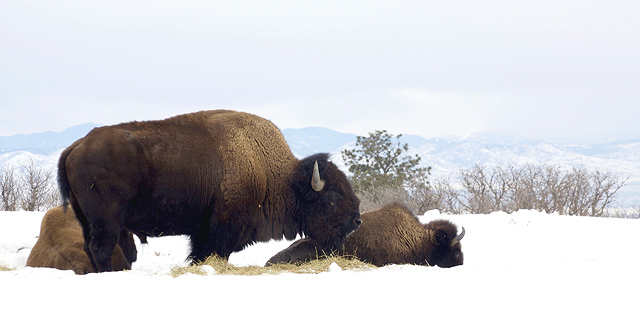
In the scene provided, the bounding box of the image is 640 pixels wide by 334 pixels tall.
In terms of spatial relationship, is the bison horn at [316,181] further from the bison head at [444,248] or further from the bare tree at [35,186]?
the bare tree at [35,186]

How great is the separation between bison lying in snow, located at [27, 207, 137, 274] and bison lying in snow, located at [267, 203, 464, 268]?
7.01 ft

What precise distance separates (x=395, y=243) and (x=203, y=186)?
3.21m

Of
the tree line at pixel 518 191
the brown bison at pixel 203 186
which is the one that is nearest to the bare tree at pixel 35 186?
the tree line at pixel 518 191

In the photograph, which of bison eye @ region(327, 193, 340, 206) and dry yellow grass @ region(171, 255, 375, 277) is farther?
bison eye @ region(327, 193, 340, 206)

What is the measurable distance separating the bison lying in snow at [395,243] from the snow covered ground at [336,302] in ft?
6.61

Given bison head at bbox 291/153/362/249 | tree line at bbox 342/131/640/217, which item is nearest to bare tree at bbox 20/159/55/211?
tree line at bbox 342/131/640/217

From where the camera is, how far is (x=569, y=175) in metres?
24.8

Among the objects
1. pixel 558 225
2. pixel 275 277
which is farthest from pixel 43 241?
pixel 558 225

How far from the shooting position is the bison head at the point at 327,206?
26.9 ft

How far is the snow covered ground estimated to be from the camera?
4.36 m

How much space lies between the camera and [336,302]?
4.86 meters

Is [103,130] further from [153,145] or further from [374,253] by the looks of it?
[374,253]

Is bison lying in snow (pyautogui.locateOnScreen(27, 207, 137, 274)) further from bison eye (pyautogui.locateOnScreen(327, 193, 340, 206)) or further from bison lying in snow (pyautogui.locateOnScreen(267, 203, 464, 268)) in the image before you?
bison eye (pyautogui.locateOnScreen(327, 193, 340, 206))

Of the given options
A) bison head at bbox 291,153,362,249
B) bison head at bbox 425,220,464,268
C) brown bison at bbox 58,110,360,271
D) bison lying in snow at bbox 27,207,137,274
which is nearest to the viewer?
brown bison at bbox 58,110,360,271
